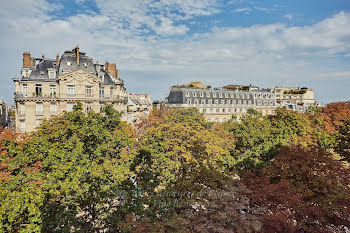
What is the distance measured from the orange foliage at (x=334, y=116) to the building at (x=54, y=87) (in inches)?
1954

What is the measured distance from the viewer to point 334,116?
2035 inches

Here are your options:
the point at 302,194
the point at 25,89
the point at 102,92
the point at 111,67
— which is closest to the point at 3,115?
the point at 111,67

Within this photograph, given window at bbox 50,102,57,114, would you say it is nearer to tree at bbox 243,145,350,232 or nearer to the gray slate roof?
the gray slate roof

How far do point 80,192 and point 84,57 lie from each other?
105 feet

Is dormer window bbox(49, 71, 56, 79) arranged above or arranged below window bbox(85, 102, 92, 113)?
above

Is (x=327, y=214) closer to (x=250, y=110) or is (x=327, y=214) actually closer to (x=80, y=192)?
(x=80, y=192)

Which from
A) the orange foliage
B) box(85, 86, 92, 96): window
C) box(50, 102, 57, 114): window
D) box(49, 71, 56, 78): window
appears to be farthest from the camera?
the orange foliage

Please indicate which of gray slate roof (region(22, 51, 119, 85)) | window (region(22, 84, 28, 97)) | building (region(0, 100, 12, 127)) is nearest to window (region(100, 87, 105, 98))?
gray slate roof (region(22, 51, 119, 85))

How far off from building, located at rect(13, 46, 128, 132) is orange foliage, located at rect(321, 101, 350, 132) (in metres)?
49.6

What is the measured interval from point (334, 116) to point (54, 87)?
196ft

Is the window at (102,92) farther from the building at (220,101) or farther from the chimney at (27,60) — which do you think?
the building at (220,101)

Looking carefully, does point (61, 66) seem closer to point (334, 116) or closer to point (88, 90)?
point (88, 90)

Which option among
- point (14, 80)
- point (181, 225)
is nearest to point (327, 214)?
point (181, 225)

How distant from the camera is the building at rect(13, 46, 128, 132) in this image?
35.8 m
